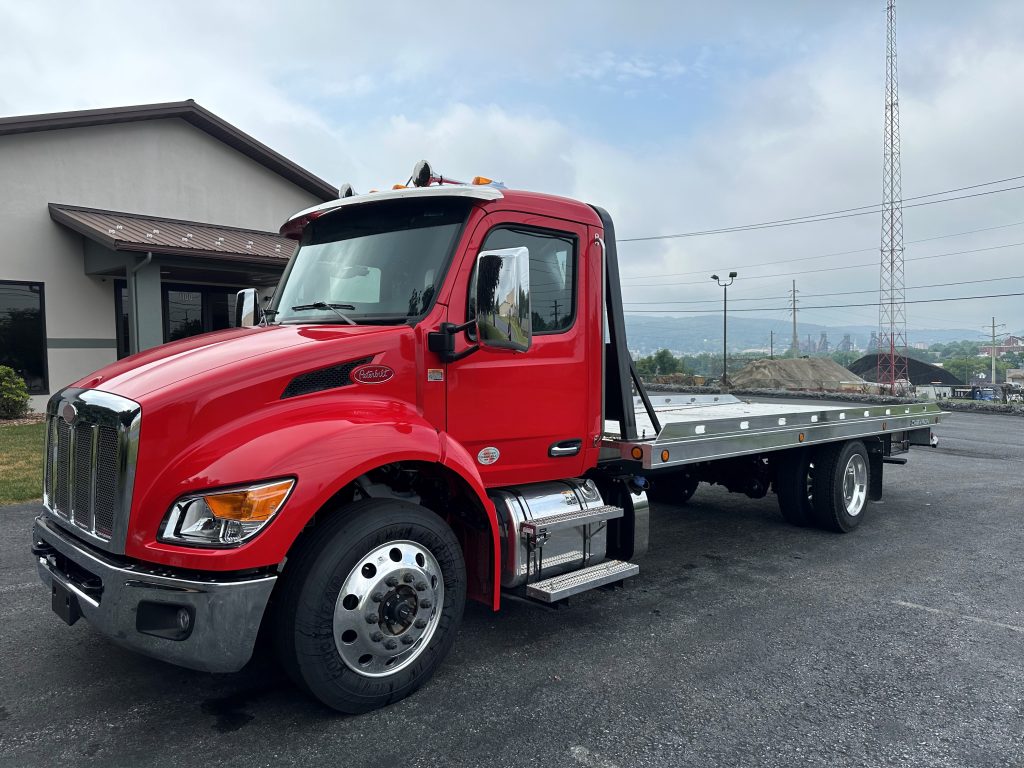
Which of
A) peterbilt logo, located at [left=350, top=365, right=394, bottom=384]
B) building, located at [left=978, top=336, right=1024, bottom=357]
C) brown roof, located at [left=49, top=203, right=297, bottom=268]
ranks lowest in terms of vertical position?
peterbilt logo, located at [left=350, top=365, right=394, bottom=384]

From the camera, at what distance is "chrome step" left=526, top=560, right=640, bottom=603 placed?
394 centimetres

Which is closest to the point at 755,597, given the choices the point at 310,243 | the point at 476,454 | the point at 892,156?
the point at 476,454

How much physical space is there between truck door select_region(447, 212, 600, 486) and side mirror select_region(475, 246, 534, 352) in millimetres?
217

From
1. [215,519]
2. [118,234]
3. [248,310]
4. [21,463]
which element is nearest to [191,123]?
[118,234]

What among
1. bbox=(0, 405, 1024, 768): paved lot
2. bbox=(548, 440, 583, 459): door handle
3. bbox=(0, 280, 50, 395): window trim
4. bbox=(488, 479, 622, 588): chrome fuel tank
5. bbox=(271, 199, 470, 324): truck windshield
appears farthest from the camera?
bbox=(0, 280, 50, 395): window trim

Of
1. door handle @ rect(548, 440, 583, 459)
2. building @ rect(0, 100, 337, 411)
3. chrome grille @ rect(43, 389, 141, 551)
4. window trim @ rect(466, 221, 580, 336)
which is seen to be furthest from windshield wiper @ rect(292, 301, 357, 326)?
building @ rect(0, 100, 337, 411)

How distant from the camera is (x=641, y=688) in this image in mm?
3643

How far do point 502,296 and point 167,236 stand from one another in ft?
40.4

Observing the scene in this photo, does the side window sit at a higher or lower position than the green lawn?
higher

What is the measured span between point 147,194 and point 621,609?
14.4 m

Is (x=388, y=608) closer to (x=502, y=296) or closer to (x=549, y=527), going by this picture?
(x=549, y=527)

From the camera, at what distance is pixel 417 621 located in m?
3.46

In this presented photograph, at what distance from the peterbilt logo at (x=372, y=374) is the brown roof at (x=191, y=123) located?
520 inches

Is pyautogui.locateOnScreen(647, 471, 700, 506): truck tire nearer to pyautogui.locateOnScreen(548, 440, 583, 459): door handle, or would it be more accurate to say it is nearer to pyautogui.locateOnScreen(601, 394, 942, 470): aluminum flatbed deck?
pyautogui.locateOnScreen(601, 394, 942, 470): aluminum flatbed deck
